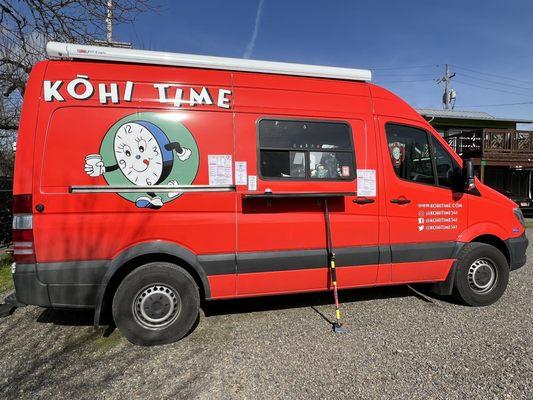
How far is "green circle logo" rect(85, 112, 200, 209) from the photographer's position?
12.8ft

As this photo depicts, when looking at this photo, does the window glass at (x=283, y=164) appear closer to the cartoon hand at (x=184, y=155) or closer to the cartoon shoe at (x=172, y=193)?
the cartoon hand at (x=184, y=155)

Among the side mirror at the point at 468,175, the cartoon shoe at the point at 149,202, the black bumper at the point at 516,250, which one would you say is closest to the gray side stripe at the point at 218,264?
the cartoon shoe at the point at 149,202

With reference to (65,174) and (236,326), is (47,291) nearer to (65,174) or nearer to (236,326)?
(65,174)

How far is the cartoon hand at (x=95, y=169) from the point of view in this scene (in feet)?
12.7

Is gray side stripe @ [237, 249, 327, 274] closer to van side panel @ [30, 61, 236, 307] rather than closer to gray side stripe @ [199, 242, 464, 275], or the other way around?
gray side stripe @ [199, 242, 464, 275]

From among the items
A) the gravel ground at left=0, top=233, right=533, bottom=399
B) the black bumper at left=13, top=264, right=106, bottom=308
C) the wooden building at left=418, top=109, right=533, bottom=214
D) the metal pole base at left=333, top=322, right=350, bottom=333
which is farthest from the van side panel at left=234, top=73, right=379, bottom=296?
the wooden building at left=418, top=109, right=533, bottom=214

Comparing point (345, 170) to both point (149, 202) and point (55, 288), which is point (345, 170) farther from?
point (55, 288)

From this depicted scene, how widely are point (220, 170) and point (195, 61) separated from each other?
3.73 feet

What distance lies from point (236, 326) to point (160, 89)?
102 inches

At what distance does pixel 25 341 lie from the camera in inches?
168

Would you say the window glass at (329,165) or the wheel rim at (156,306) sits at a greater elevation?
the window glass at (329,165)

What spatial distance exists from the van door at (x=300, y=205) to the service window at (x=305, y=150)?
0.01 metres

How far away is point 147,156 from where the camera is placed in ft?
13.1

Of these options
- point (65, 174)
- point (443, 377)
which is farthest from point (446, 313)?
point (65, 174)
